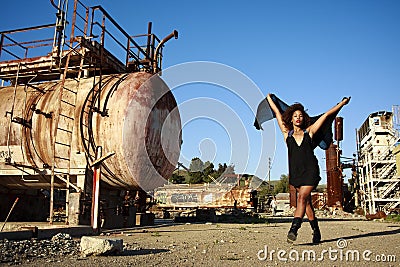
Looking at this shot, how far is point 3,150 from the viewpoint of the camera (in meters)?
9.62

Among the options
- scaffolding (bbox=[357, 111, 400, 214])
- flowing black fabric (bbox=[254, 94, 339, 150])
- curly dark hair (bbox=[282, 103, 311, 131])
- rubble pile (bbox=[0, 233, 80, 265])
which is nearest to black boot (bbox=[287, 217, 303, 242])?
flowing black fabric (bbox=[254, 94, 339, 150])

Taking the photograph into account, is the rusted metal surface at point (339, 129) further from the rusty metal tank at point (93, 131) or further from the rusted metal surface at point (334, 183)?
the rusty metal tank at point (93, 131)

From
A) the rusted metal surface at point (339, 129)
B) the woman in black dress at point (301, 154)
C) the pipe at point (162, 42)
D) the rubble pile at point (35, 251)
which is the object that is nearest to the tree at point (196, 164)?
the pipe at point (162, 42)

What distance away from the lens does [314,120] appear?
568 cm

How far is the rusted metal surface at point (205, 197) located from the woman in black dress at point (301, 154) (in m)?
16.9

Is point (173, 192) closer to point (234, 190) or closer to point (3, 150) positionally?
point (234, 190)

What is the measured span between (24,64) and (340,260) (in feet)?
32.1

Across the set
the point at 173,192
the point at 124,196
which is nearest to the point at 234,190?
the point at 173,192

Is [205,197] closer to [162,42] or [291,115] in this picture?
[162,42]

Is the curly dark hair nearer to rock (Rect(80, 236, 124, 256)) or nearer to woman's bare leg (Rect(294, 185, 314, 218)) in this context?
woman's bare leg (Rect(294, 185, 314, 218))

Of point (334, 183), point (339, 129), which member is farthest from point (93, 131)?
point (339, 129)

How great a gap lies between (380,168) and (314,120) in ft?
97.0

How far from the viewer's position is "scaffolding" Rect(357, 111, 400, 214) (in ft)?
99.2

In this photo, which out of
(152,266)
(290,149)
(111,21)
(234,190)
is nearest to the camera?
(152,266)
